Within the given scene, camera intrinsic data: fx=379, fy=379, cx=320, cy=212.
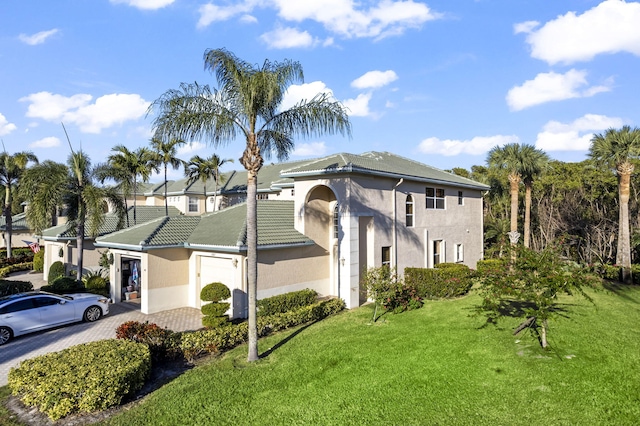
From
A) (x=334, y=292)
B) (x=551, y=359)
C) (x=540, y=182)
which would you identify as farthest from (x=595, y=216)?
(x=551, y=359)

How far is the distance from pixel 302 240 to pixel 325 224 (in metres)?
2.20

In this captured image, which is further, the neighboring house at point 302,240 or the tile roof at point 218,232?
the neighboring house at point 302,240

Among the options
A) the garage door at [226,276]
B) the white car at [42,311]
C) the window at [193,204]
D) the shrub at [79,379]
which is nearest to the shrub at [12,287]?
the white car at [42,311]

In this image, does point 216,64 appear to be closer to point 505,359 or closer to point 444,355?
point 444,355

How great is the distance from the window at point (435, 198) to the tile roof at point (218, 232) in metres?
8.10

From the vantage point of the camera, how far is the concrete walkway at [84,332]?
40.9 ft

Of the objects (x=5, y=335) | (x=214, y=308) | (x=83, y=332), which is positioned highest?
(x=214, y=308)

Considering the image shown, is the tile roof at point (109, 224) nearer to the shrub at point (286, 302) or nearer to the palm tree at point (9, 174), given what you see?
the palm tree at point (9, 174)

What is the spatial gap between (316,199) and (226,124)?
7.93m

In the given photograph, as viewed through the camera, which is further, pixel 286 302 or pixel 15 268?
pixel 15 268

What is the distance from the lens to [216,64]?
11445mm

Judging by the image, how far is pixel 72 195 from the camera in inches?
800

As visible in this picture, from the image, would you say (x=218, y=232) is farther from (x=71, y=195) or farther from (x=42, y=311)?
(x=71, y=195)

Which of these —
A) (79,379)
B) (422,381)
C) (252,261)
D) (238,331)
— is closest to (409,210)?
(238,331)
